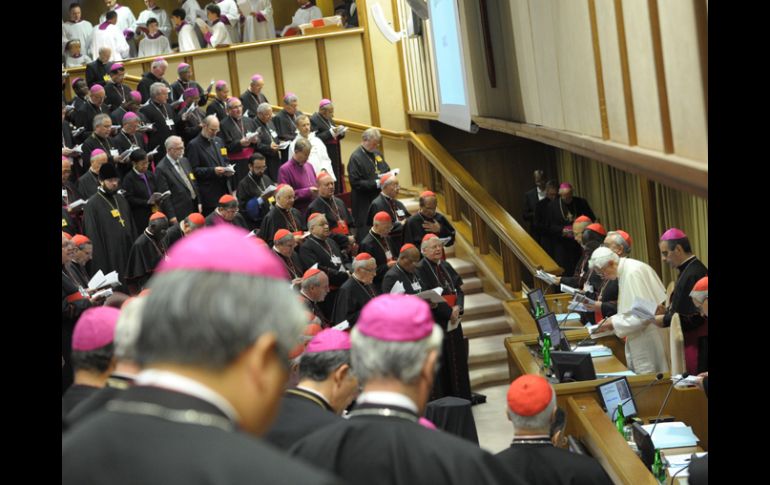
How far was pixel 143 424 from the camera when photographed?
1527 mm

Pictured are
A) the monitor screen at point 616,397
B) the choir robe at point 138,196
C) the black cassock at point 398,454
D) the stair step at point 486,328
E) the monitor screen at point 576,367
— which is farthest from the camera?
the choir robe at point 138,196

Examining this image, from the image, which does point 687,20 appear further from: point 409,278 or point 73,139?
point 73,139

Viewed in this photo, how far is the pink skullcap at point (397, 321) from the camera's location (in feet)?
8.85

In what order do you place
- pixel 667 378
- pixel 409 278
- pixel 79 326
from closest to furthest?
1. pixel 79 326
2. pixel 667 378
3. pixel 409 278

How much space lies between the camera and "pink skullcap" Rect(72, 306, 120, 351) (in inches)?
147

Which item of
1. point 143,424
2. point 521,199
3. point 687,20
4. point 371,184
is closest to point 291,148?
point 371,184

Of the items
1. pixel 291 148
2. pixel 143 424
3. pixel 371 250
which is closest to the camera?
pixel 143 424

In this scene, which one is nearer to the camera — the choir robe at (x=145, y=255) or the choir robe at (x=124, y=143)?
the choir robe at (x=145, y=255)

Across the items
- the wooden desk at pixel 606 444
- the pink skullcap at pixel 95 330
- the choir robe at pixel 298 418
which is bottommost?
the wooden desk at pixel 606 444

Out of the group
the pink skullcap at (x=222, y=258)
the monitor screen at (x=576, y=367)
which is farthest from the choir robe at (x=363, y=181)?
the pink skullcap at (x=222, y=258)

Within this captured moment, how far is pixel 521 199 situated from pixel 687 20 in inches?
455

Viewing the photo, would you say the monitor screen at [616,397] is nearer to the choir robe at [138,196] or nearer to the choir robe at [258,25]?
the choir robe at [138,196]

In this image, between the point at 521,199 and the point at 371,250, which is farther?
the point at 521,199

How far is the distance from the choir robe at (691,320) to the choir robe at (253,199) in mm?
5629
